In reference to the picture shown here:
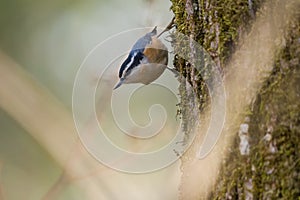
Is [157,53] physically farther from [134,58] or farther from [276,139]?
[276,139]

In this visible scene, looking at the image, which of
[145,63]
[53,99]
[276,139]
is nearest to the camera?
[276,139]

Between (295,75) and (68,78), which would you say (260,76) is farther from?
(68,78)

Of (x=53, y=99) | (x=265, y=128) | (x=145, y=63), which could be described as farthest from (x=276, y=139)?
(x=53, y=99)

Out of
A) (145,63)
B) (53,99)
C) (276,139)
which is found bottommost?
(276,139)

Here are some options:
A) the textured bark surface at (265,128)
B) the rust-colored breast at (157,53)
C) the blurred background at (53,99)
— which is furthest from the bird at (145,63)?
the blurred background at (53,99)

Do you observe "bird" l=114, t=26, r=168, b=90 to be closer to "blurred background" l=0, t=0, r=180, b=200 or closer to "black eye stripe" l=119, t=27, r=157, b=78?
"black eye stripe" l=119, t=27, r=157, b=78

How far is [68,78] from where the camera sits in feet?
8.30

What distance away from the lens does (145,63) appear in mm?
1113

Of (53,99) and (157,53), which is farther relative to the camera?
(53,99)

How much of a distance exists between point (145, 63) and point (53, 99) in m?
1.29

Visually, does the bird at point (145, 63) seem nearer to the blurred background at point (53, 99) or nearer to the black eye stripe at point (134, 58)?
the black eye stripe at point (134, 58)

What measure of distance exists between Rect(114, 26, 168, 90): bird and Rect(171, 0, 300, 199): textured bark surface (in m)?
0.33

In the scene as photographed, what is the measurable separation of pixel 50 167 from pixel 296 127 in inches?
68.4

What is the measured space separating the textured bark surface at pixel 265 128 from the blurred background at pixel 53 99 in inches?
36.7
